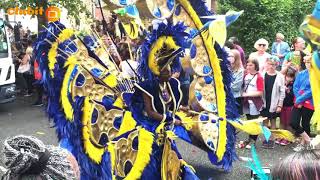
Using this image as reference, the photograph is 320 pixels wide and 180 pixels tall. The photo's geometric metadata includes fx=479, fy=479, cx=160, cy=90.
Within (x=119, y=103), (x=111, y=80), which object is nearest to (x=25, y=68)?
(x=111, y=80)

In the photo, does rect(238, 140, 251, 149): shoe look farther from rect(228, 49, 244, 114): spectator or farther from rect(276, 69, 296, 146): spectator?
rect(276, 69, 296, 146): spectator

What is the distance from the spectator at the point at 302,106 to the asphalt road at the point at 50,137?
1.18 ft

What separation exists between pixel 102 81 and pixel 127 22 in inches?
24.6

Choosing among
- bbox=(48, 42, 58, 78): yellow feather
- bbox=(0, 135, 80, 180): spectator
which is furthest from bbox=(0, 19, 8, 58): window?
bbox=(0, 135, 80, 180): spectator

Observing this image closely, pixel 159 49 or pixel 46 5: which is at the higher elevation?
pixel 46 5

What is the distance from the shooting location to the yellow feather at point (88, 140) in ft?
13.3

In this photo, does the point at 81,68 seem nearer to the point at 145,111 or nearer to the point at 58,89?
the point at 58,89

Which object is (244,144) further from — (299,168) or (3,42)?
(3,42)

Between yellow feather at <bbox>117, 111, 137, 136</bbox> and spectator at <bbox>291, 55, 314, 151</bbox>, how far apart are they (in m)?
2.51

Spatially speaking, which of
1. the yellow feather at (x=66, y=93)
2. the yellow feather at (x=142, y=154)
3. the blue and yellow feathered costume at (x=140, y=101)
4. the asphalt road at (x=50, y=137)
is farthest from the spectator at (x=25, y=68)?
the yellow feather at (x=142, y=154)

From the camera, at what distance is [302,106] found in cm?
588

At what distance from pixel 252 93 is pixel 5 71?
5.14 meters

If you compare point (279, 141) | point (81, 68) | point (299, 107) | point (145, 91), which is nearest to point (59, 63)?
point (81, 68)

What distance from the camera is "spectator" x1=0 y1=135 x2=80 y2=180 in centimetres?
165
